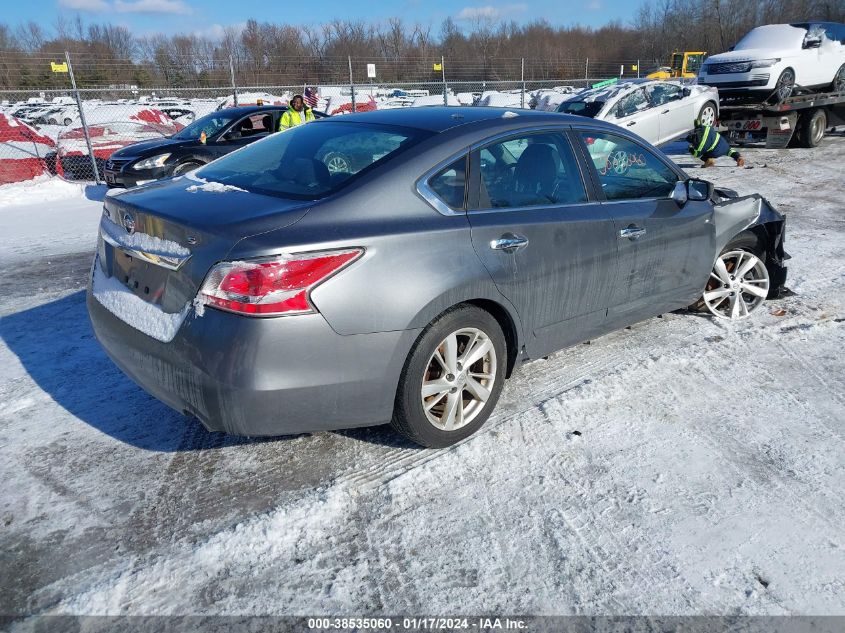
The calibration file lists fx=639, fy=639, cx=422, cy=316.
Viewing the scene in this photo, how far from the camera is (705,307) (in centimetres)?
500

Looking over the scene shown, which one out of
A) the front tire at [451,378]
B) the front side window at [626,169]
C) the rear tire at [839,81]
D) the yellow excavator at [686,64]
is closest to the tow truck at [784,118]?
the rear tire at [839,81]

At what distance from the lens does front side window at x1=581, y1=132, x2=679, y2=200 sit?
3797mm

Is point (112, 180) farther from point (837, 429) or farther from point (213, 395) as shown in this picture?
point (837, 429)

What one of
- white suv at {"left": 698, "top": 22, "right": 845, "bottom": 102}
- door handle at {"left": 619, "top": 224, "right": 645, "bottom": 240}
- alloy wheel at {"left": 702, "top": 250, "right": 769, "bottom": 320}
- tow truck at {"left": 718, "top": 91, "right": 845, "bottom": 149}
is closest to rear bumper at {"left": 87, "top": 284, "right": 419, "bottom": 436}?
door handle at {"left": 619, "top": 224, "right": 645, "bottom": 240}

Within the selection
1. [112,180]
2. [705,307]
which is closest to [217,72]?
[112,180]

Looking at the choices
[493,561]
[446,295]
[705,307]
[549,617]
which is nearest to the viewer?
[549,617]

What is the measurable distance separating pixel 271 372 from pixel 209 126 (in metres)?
9.66

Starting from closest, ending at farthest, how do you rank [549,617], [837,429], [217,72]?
[549,617] → [837,429] → [217,72]

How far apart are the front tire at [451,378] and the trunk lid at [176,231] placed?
0.84 m

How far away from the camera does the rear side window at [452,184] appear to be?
120 inches

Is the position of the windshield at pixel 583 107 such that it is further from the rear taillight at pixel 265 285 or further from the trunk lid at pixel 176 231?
the rear taillight at pixel 265 285

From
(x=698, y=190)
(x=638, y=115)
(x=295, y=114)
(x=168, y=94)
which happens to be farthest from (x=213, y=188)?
(x=168, y=94)

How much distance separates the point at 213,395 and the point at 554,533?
151 centimetres

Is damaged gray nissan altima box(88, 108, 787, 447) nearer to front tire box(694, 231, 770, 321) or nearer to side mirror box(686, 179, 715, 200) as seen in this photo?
side mirror box(686, 179, 715, 200)
